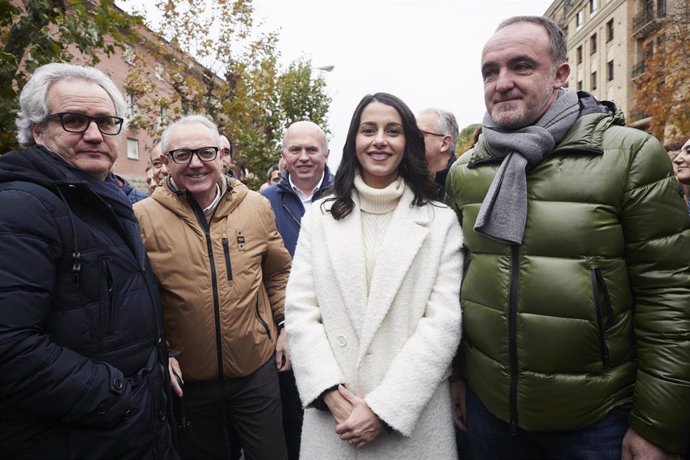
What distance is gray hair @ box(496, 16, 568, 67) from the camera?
2.05 metres

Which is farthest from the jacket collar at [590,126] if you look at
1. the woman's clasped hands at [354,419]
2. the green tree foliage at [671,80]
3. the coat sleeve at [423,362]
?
the green tree foliage at [671,80]

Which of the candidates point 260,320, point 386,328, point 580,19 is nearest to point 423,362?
point 386,328

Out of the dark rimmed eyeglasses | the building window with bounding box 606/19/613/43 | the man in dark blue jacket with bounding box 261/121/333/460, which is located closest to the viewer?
the dark rimmed eyeglasses

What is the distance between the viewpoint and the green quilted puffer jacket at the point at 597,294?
5.76 ft

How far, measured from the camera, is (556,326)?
1.86 meters

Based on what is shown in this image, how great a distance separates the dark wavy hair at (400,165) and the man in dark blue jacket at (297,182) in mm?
1383

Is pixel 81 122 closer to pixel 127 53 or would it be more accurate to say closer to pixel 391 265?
pixel 391 265

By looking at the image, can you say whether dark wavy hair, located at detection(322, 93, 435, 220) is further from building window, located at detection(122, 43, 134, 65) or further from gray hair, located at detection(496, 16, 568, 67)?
building window, located at detection(122, 43, 134, 65)

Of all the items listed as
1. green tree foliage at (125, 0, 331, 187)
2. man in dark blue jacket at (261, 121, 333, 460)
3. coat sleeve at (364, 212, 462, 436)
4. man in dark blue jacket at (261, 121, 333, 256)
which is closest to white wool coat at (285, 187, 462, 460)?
coat sleeve at (364, 212, 462, 436)

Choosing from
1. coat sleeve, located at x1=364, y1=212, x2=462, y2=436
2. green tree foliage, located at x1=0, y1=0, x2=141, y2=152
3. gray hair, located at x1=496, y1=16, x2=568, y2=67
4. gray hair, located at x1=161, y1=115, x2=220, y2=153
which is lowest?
coat sleeve, located at x1=364, y1=212, x2=462, y2=436

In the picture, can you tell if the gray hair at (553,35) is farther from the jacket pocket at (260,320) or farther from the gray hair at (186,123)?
the jacket pocket at (260,320)

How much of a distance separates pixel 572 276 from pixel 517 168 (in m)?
0.49

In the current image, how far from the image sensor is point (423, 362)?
201 centimetres

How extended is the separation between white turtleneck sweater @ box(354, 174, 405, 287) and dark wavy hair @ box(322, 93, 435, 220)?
68 mm
